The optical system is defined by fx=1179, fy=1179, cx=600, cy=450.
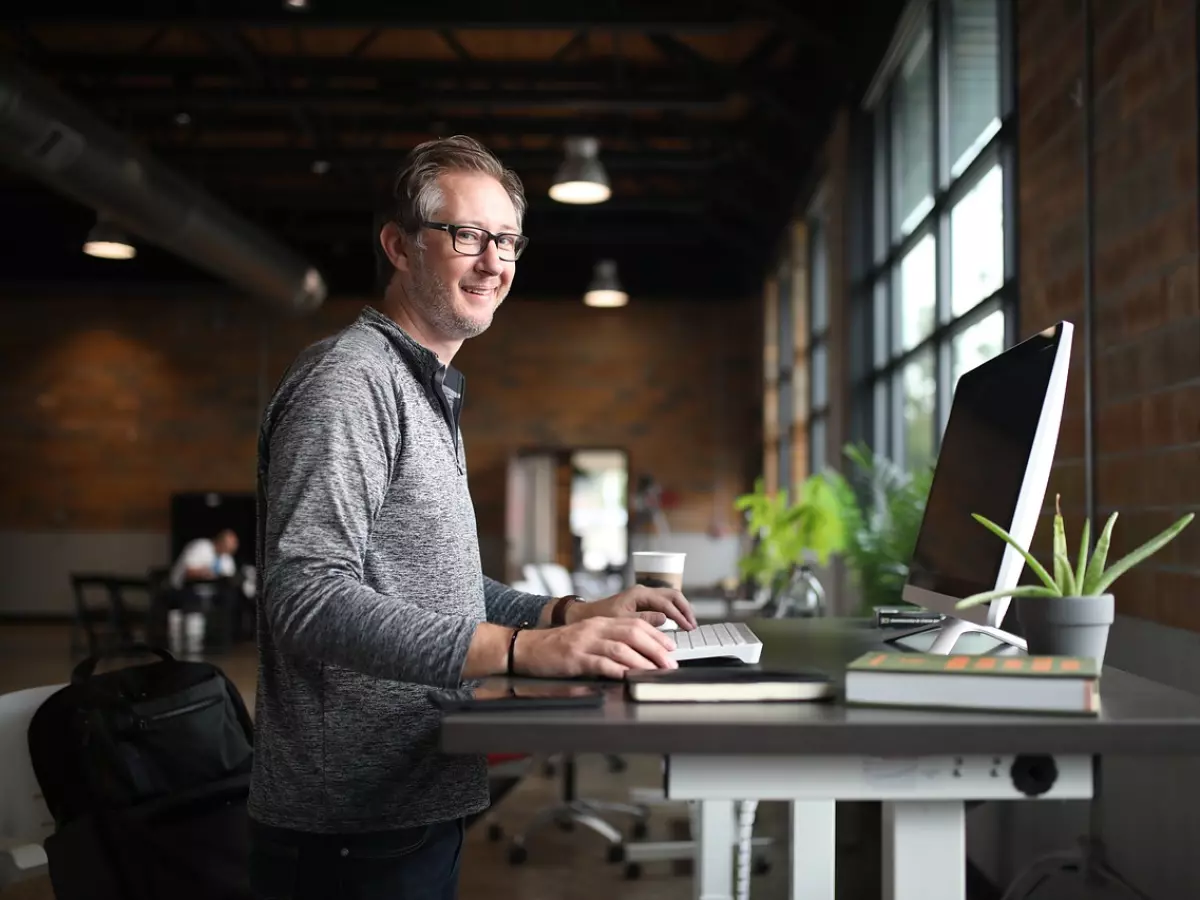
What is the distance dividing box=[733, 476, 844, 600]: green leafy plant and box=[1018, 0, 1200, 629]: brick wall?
1.75 metres

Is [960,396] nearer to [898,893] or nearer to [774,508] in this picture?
[898,893]

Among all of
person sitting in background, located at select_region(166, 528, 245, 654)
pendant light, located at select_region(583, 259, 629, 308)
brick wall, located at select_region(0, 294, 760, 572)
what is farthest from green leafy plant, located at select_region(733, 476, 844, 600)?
brick wall, located at select_region(0, 294, 760, 572)

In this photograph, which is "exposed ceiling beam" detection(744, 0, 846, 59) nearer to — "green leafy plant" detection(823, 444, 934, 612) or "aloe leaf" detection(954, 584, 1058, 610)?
"green leafy plant" detection(823, 444, 934, 612)

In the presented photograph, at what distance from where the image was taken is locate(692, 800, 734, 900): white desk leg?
2082 millimetres

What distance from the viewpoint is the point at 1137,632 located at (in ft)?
8.50

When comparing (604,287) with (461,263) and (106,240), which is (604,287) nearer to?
(106,240)

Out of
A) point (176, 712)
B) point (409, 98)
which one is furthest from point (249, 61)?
point (176, 712)

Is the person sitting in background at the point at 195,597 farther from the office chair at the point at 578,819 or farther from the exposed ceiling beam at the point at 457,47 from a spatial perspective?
the office chair at the point at 578,819

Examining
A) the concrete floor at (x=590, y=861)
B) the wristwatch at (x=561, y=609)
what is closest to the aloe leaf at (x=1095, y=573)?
the wristwatch at (x=561, y=609)

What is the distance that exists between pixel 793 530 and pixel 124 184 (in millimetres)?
4608

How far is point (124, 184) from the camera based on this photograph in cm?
712

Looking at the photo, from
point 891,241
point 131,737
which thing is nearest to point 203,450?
point 891,241

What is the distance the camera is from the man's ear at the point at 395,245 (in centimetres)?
164

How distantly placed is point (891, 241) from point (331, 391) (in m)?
5.33
